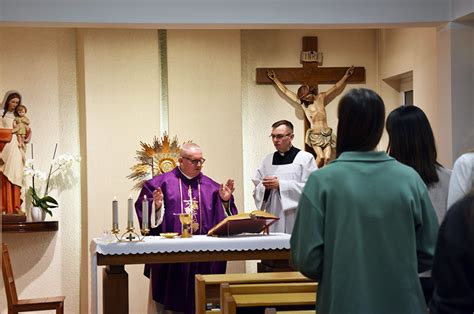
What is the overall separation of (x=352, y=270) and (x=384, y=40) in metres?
7.42

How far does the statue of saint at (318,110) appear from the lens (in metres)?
9.92

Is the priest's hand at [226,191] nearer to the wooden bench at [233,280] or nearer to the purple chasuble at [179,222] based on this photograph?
the purple chasuble at [179,222]

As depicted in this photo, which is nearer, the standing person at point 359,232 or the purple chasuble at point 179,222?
the standing person at point 359,232

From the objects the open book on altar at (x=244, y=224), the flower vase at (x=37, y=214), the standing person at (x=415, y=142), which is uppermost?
the standing person at (x=415, y=142)

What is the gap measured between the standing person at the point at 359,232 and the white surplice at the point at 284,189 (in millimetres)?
4918

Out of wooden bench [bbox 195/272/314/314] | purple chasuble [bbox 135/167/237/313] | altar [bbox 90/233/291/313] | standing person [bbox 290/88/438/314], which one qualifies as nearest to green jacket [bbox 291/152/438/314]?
standing person [bbox 290/88/438/314]

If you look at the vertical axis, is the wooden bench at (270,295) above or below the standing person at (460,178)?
below

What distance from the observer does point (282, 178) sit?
8.67 m

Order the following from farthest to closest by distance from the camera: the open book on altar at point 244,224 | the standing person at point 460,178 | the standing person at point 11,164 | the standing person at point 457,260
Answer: the standing person at point 11,164
the open book on altar at point 244,224
the standing person at point 460,178
the standing person at point 457,260

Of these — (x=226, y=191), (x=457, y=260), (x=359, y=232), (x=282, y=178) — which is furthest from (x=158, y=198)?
(x=457, y=260)

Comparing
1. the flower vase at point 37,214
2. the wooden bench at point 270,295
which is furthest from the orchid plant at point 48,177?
the wooden bench at point 270,295

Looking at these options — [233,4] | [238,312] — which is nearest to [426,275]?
[238,312]

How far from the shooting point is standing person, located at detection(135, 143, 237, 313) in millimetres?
7645

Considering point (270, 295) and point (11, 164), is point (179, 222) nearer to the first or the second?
point (11, 164)
